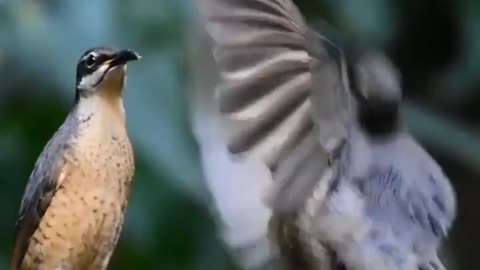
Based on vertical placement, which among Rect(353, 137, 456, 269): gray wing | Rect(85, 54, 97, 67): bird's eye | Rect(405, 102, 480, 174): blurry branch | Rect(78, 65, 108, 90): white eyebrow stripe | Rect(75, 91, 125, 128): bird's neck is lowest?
Rect(405, 102, 480, 174): blurry branch

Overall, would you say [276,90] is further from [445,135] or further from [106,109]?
[445,135]

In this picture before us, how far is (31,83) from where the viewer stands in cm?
181

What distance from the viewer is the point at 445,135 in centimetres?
219

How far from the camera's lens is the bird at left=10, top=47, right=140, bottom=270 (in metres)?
0.94

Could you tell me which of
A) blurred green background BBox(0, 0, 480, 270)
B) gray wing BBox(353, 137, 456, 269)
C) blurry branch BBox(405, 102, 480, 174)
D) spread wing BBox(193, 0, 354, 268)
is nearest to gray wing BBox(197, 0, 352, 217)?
spread wing BBox(193, 0, 354, 268)

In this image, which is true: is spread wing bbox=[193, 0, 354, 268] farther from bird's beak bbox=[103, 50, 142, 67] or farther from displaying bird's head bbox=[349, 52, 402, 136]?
bird's beak bbox=[103, 50, 142, 67]

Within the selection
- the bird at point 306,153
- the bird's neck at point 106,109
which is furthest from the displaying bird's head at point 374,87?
the bird's neck at point 106,109

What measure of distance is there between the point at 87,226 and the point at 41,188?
0.08 metres

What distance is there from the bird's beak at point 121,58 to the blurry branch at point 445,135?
4.05 feet

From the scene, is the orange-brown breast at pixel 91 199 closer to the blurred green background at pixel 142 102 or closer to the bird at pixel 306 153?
the bird at pixel 306 153

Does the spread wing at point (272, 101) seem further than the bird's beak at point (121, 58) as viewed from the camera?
Yes

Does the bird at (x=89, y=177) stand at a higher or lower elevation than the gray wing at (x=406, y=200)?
higher

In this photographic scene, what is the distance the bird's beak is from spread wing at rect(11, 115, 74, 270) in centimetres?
7

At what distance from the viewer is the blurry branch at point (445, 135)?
2154mm
